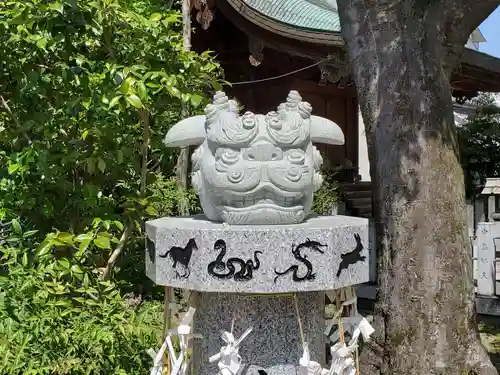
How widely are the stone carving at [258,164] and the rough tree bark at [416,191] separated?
1.26 meters

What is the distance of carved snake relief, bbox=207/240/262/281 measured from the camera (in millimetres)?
2941

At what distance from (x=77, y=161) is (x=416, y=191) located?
7.40 feet

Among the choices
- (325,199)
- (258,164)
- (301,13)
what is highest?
(301,13)

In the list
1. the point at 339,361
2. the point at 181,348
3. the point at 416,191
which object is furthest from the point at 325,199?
the point at 181,348

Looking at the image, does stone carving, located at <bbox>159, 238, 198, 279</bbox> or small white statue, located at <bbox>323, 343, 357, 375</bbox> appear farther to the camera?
small white statue, located at <bbox>323, 343, 357, 375</bbox>

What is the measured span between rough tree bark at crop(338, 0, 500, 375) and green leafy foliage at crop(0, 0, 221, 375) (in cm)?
124

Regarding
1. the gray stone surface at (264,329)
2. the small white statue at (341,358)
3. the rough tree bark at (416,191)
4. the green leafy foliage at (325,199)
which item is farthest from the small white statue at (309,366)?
the green leafy foliage at (325,199)

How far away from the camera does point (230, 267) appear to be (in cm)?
295

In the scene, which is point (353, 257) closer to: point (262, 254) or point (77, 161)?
point (262, 254)

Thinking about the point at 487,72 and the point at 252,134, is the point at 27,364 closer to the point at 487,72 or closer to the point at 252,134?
the point at 252,134

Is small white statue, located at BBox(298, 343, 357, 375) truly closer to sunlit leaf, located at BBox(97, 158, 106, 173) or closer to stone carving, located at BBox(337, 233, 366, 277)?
stone carving, located at BBox(337, 233, 366, 277)

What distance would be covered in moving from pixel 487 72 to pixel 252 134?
8.20m

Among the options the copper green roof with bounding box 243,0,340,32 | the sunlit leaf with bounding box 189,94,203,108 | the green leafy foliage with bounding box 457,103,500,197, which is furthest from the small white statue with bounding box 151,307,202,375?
the green leafy foliage with bounding box 457,103,500,197

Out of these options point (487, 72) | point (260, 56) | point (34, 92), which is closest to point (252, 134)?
point (34, 92)
